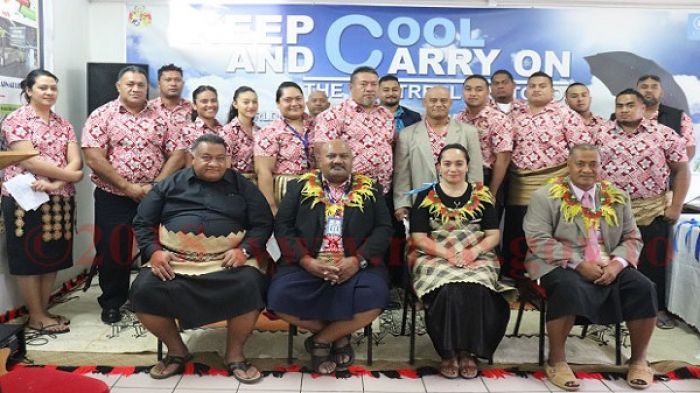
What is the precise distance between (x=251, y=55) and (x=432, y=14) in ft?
5.23

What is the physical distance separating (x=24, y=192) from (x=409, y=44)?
3177mm

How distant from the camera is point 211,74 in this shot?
4996 millimetres

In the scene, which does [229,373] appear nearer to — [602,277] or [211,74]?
[602,277]

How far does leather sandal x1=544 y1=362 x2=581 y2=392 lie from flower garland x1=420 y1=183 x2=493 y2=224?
89 centimetres

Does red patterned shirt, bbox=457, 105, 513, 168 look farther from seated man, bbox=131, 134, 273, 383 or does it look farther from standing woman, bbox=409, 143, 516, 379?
seated man, bbox=131, 134, 273, 383

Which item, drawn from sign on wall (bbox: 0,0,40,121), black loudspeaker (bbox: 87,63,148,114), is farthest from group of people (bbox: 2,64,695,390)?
black loudspeaker (bbox: 87,63,148,114)

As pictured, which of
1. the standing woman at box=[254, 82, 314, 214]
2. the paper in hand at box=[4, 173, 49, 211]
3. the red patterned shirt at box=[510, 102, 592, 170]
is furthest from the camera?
the red patterned shirt at box=[510, 102, 592, 170]

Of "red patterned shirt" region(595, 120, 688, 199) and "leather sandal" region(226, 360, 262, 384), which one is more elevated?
"red patterned shirt" region(595, 120, 688, 199)

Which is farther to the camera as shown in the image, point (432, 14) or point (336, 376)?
point (432, 14)

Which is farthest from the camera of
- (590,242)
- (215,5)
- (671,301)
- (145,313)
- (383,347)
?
(215,5)

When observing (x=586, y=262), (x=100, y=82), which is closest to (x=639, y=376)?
(x=586, y=262)

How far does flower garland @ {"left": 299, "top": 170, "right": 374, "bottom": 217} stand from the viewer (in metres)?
3.19

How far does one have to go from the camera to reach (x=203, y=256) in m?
3.07

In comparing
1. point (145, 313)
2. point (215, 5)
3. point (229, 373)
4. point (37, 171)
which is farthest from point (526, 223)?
point (215, 5)
